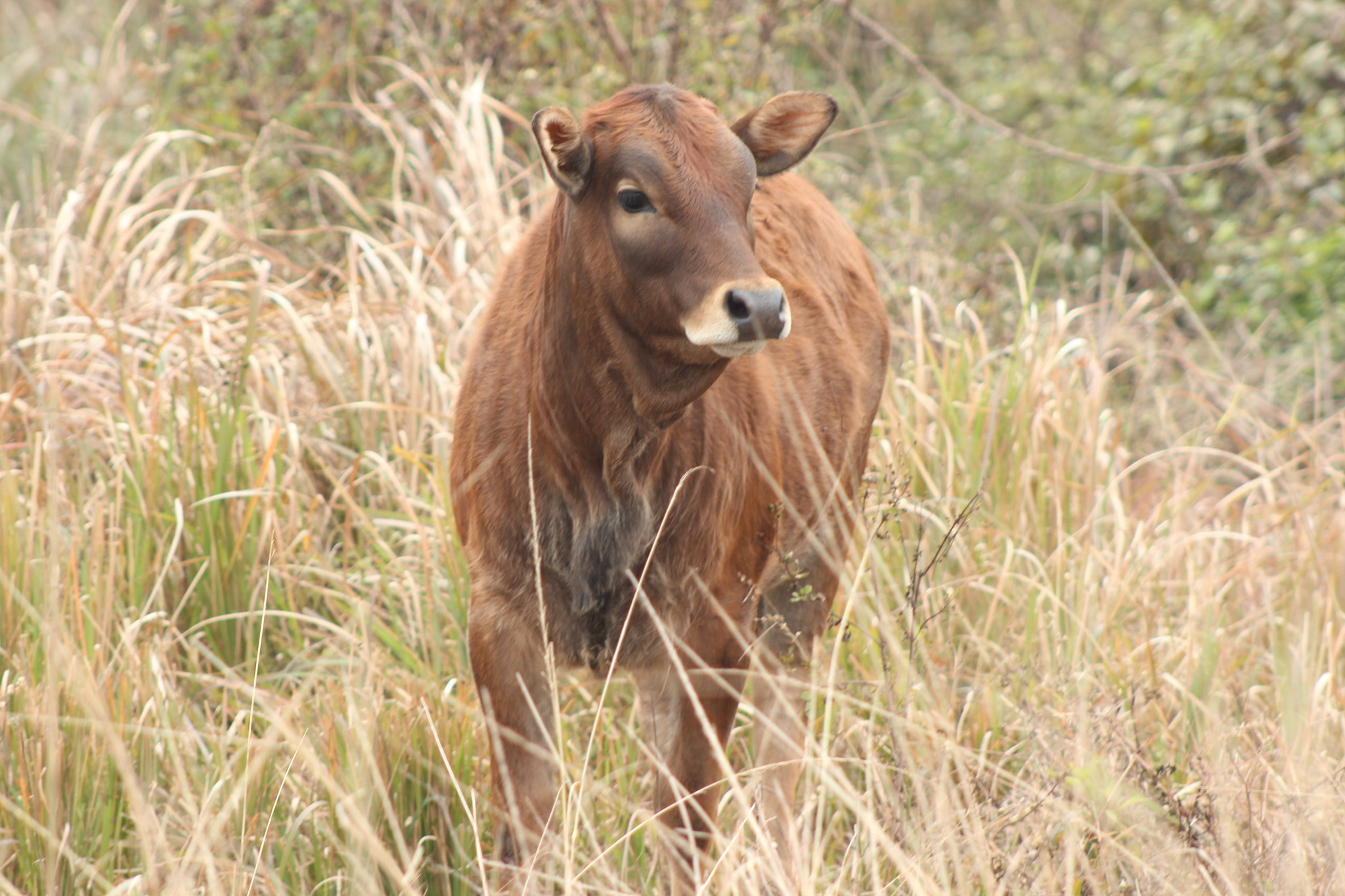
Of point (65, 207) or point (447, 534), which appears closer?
point (447, 534)

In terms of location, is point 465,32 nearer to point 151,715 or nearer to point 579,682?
point 579,682

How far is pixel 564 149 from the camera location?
288 centimetres

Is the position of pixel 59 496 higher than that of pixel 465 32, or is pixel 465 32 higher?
pixel 465 32

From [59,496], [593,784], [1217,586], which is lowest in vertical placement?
[1217,586]

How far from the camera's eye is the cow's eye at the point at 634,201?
112 inches

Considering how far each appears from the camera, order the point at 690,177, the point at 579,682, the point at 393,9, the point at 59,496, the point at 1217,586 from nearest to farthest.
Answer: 1. the point at 690,177
2. the point at 59,496
3. the point at 579,682
4. the point at 1217,586
5. the point at 393,9

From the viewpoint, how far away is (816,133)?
3.23m

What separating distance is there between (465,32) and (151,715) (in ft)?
14.9

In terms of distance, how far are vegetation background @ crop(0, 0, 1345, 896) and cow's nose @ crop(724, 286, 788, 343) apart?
51 centimetres

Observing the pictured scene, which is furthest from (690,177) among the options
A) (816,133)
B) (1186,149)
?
(1186,149)

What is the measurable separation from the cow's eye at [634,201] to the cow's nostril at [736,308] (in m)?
0.33

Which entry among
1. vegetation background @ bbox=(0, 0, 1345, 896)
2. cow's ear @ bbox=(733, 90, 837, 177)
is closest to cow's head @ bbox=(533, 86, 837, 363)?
cow's ear @ bbox=(733, 90, 837, 177)

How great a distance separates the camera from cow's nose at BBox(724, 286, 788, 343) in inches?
103

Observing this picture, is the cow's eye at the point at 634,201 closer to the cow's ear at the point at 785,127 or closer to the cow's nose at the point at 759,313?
the cow's nose at the point at 759,313
